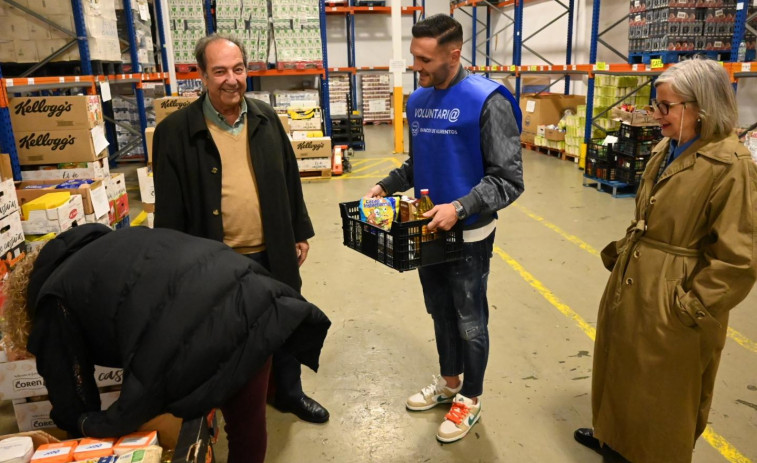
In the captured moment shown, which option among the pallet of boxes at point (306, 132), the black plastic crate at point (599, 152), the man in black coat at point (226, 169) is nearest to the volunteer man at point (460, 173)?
the man in black coat at point (226, 169)

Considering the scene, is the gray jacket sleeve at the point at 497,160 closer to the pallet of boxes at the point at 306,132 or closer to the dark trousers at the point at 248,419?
the dark trousers at the point at 248,419

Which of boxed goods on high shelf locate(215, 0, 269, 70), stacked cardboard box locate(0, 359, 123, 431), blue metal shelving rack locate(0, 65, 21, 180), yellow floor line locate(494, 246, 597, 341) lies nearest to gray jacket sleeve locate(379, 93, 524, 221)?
yellow floor line locate(494, 246, 597, 341)

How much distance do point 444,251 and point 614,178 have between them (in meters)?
5.72

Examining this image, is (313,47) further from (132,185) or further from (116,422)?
(116,422)

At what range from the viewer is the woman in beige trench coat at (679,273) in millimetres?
1892

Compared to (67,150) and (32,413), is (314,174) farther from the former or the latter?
(32,413)

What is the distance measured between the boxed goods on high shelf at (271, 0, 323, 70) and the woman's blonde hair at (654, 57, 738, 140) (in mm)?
8410

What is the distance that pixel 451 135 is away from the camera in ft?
7.78

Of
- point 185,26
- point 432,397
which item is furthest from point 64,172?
point 185,26

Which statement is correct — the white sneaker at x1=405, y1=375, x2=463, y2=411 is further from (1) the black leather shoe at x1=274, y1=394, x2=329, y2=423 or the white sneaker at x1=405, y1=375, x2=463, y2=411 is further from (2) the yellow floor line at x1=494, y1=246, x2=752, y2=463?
(2) the yellow floor line at x1=494, y1=246, x2=752, y2=463

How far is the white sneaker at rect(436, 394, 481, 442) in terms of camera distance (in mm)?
2721

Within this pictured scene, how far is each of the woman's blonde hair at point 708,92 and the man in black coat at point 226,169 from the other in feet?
5.61

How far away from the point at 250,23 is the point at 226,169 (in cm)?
781

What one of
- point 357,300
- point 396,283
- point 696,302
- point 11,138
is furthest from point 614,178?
point 11,138
